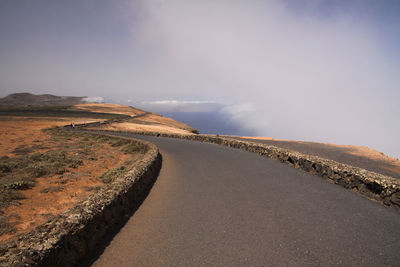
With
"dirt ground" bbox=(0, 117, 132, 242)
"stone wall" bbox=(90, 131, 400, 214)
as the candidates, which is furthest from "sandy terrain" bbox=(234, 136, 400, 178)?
"dirt ground" bbox=(0, 117, 132, 242)

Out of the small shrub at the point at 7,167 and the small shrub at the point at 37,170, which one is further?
the small shrub at the point at 7,167

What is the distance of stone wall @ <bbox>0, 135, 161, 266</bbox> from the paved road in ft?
1.24

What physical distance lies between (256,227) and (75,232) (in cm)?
424

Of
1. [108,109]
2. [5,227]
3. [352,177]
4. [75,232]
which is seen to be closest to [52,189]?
[5,227]

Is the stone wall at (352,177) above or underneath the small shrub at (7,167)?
above

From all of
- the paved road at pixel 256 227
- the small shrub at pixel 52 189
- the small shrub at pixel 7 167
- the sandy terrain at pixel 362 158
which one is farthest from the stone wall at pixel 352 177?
the small shrub at pixel 7 167

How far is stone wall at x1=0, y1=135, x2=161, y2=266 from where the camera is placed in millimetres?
3259

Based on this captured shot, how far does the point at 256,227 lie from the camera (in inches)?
206

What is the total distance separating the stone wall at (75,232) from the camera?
128 inches

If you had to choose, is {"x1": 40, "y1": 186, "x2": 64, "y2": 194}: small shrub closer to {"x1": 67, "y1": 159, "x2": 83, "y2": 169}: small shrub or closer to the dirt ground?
the dirt ground

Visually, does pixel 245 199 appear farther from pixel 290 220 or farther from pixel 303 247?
pixel 303 247

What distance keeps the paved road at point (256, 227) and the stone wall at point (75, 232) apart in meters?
0.38

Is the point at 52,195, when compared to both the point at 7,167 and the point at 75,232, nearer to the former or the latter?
the point at 7,167

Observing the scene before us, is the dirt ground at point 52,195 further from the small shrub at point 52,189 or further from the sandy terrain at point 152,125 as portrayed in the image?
the sandy terrain at point 152,125
